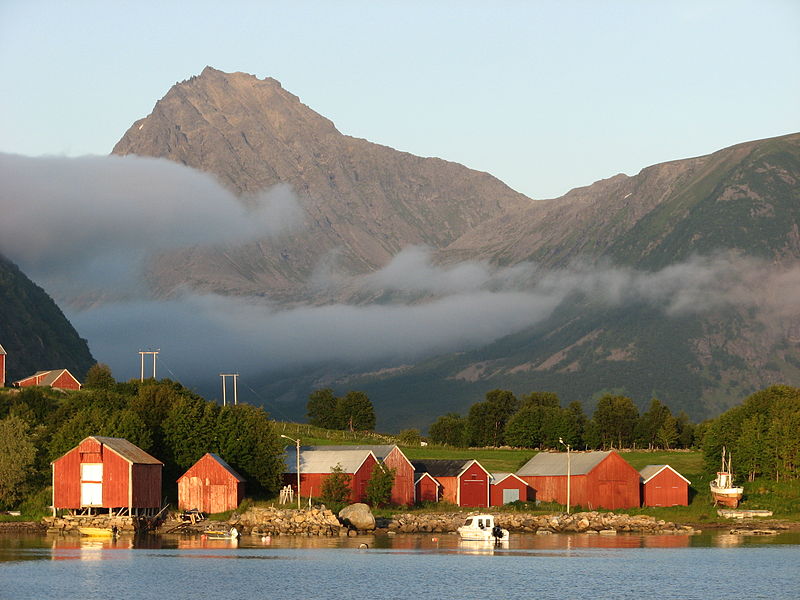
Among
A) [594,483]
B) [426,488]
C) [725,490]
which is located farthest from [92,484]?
[725,490]

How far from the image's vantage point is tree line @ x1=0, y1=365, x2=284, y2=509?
117 meters

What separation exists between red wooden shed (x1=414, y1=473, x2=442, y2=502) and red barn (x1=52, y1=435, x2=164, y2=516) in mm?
31746

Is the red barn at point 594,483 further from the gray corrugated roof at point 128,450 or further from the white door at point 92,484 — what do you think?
the white door at point 92,484

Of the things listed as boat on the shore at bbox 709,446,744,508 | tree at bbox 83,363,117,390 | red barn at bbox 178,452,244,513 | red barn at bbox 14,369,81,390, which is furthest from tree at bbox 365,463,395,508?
red barn at bbox 14,369,81,390

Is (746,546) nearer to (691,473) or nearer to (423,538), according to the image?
(423,538)

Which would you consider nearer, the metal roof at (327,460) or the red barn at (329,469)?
the red barn at (329,469)

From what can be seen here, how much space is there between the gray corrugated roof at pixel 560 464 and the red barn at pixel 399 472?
1607 centimetres

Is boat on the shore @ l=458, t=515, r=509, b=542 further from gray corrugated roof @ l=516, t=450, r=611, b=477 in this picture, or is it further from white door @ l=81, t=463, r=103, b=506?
white door @ l=81, t=463, r=103, b=506

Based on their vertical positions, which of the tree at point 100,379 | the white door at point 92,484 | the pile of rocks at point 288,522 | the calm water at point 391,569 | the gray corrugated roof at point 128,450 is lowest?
the calm water at point 391,569

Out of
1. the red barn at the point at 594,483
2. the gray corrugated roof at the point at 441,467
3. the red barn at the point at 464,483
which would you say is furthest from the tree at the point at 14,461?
the red barn at the point at 594,483

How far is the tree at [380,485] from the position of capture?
406 feet

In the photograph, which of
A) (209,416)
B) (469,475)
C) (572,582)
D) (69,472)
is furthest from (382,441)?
(572,582)

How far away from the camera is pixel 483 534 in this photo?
355ft

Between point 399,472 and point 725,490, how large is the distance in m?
32.9
